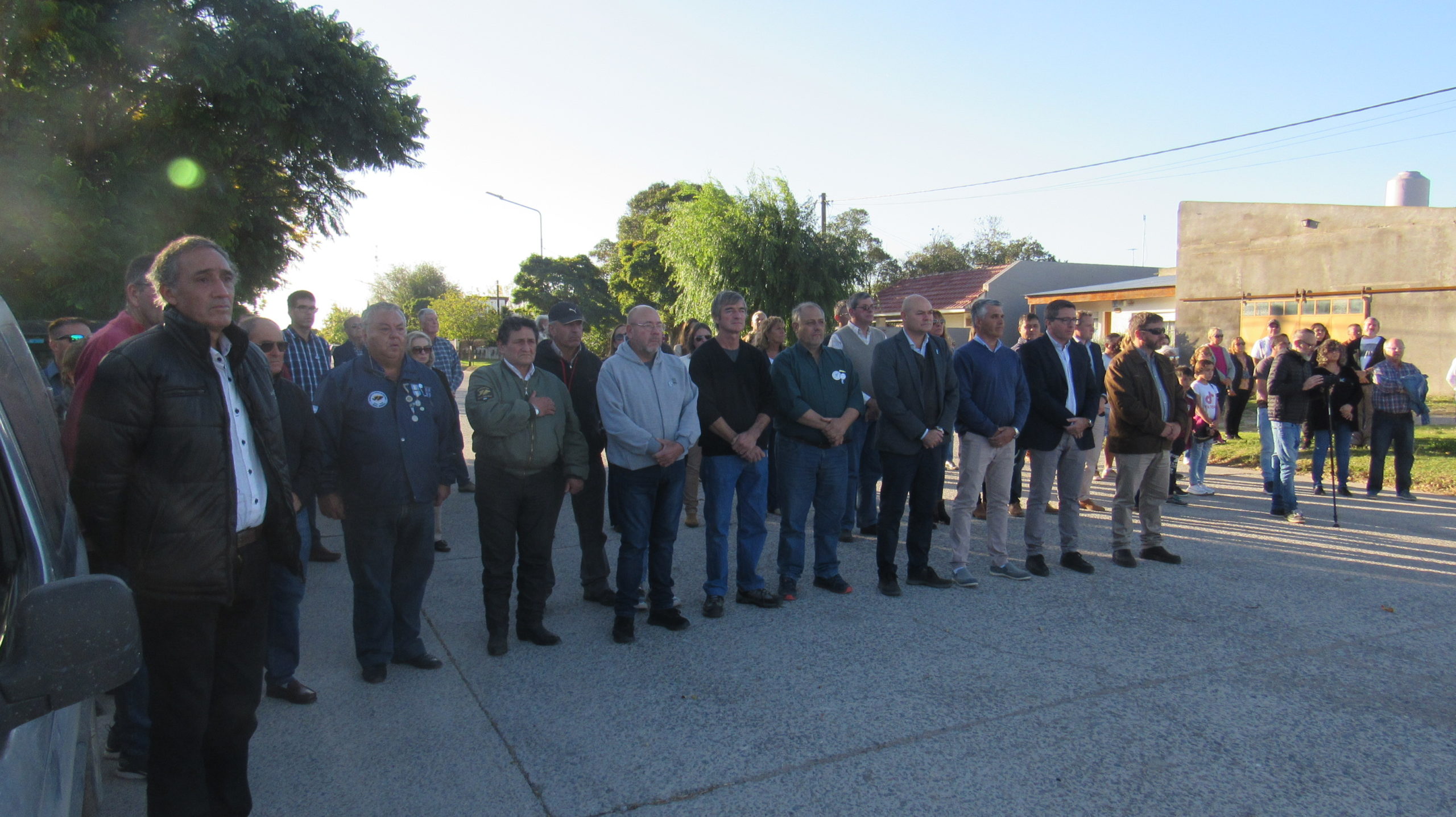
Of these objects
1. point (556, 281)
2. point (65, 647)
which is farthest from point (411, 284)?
point (65, 647)

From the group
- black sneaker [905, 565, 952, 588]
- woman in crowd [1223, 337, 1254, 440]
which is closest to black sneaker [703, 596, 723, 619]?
black sneaker [905, 565, 952, 588]

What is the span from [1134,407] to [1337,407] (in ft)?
15.0

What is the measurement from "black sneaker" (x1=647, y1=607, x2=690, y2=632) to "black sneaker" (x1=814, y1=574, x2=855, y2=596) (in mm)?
1205

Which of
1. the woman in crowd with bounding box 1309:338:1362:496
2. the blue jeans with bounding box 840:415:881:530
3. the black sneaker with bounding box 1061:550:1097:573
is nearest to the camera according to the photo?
the black sneaker with bounding box 1061:550:1097:573

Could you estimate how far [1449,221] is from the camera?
1825 cm

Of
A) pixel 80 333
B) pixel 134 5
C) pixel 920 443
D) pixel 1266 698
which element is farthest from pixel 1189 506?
pixel 134 5

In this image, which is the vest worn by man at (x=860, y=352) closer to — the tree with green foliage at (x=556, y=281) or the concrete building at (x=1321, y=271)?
the concrete building at (x=1321, y=271)

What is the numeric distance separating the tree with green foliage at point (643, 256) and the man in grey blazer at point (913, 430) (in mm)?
32867

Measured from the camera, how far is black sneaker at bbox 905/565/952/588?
6.09 meters

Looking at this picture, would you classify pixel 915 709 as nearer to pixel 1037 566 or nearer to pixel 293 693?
pixel 1037 566

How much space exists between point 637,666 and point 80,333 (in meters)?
4.86

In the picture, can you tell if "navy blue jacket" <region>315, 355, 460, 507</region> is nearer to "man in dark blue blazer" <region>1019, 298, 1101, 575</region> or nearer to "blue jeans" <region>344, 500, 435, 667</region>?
"blue jeans" <region>344, 500, 435, 667</region>

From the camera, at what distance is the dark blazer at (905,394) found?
5.93 meters

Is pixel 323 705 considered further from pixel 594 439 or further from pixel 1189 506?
pixel 1189 506
